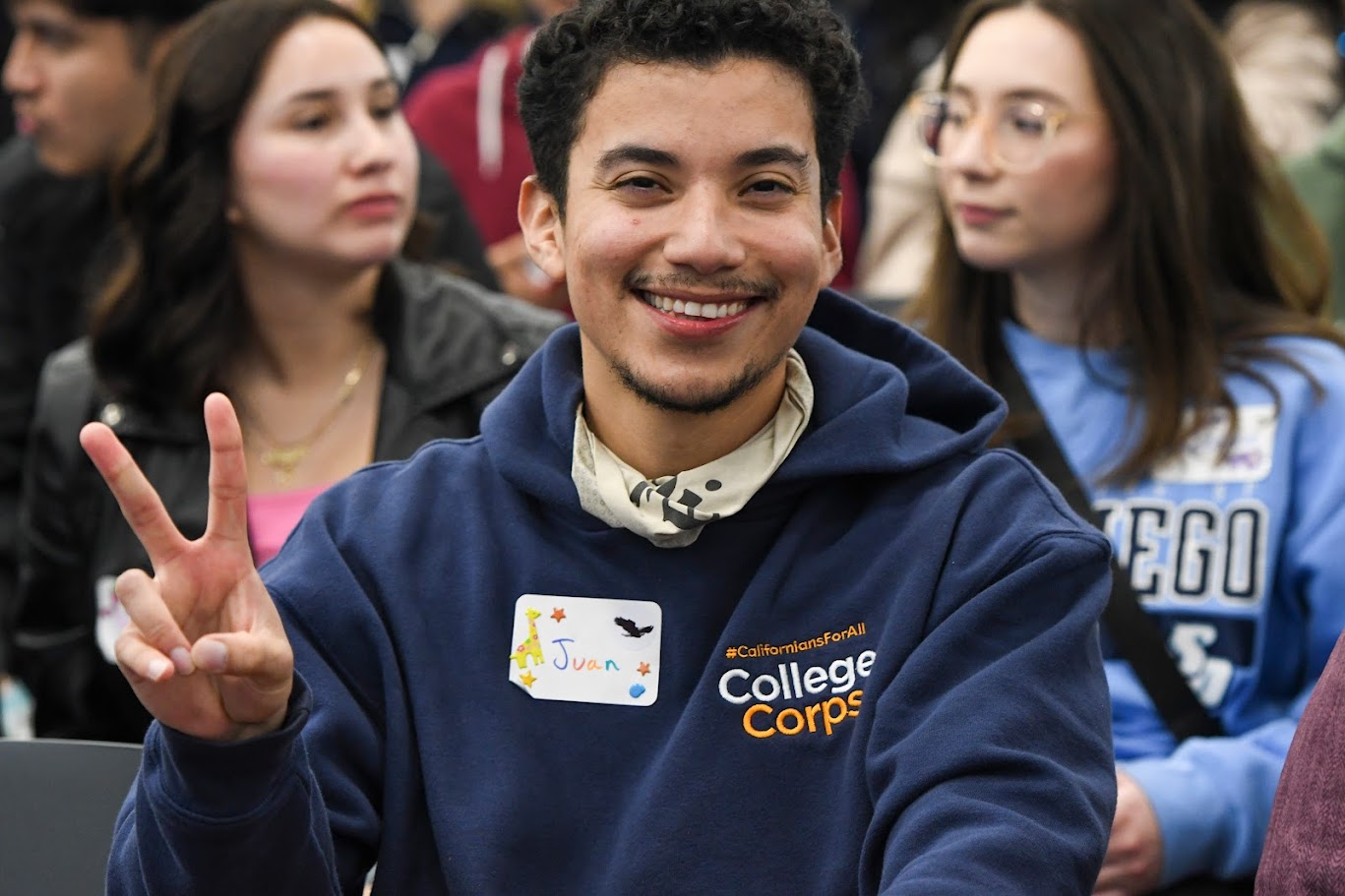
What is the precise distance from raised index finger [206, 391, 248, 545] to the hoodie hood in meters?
0.47

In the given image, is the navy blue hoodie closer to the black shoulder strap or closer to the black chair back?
the black chair back

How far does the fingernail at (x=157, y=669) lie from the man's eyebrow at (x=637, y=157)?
0.82 m

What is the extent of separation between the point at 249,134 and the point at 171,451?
670 millimetres

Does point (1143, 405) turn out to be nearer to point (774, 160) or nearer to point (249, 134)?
point (774, 160)

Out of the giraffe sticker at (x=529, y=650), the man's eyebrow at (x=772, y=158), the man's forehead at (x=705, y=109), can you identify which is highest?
the man's forehead at (x=705, y=109)

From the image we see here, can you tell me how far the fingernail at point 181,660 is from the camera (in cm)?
196

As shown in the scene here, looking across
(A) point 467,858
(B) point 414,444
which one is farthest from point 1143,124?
(A) point 467,858

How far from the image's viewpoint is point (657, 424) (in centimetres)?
248

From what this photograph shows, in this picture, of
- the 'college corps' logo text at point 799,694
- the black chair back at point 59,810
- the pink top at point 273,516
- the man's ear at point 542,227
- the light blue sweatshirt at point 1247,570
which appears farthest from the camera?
the pink top at point 273,516

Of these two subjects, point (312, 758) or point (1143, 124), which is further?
point (1143, 124)

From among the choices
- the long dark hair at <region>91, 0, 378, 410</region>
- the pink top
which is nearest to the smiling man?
the pink top

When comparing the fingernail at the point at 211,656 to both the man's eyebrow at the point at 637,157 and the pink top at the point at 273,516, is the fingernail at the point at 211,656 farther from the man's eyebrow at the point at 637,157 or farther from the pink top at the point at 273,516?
the pink top at the point at 273,516

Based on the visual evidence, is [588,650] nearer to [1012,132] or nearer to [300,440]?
[1012,132]

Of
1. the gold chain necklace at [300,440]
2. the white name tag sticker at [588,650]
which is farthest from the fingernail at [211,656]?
the gold chain necklace at [300,440]
